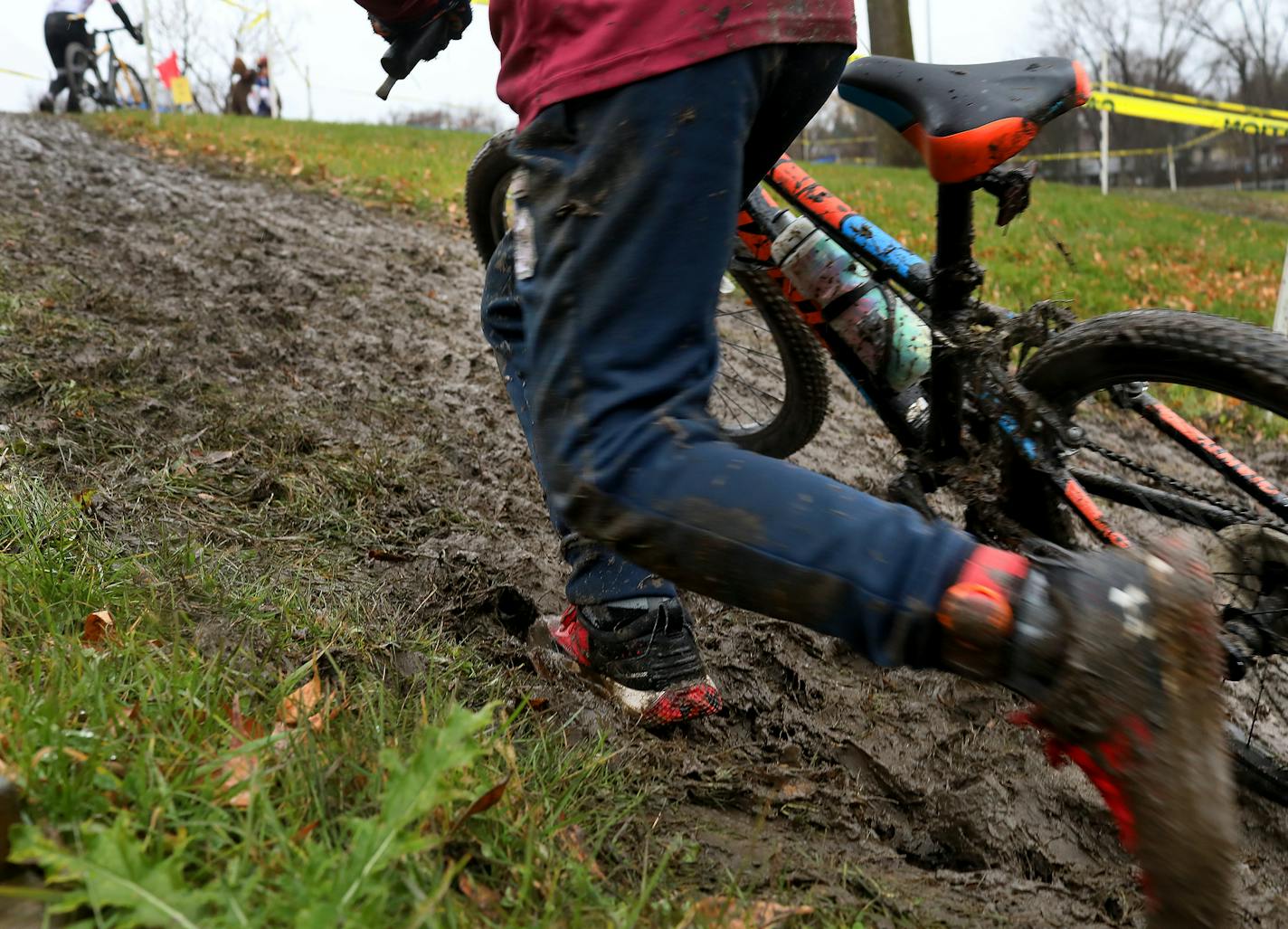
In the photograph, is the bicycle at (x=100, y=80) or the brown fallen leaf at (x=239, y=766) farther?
the bicycle at (x=100, y=80)

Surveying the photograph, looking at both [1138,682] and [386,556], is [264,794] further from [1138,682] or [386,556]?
[386,556]

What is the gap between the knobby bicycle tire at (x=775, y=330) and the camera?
8.80ft

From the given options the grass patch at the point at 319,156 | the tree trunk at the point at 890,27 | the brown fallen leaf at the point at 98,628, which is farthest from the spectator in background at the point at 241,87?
the brown fallen leaf at the point at 98,628

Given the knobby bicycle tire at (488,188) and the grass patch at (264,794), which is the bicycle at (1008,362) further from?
the grass patch at (264,794)

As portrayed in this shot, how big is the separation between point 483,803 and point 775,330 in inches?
71.5

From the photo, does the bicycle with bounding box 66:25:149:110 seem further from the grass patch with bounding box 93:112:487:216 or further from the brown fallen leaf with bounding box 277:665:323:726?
the brown fallen leaf with bounding box 277:665:323:726

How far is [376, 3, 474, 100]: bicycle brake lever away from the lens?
2266 millimetres

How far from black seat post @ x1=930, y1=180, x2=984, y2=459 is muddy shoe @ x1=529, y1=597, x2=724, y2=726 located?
26.9 inches

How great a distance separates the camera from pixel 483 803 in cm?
125

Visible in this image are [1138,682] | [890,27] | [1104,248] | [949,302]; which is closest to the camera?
[1138,682]

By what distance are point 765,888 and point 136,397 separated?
2.42m

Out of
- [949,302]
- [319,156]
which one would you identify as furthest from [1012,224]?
[949,302]

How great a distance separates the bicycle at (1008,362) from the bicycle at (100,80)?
40.3 feet

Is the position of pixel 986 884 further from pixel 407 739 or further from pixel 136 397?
pixel 136 397
